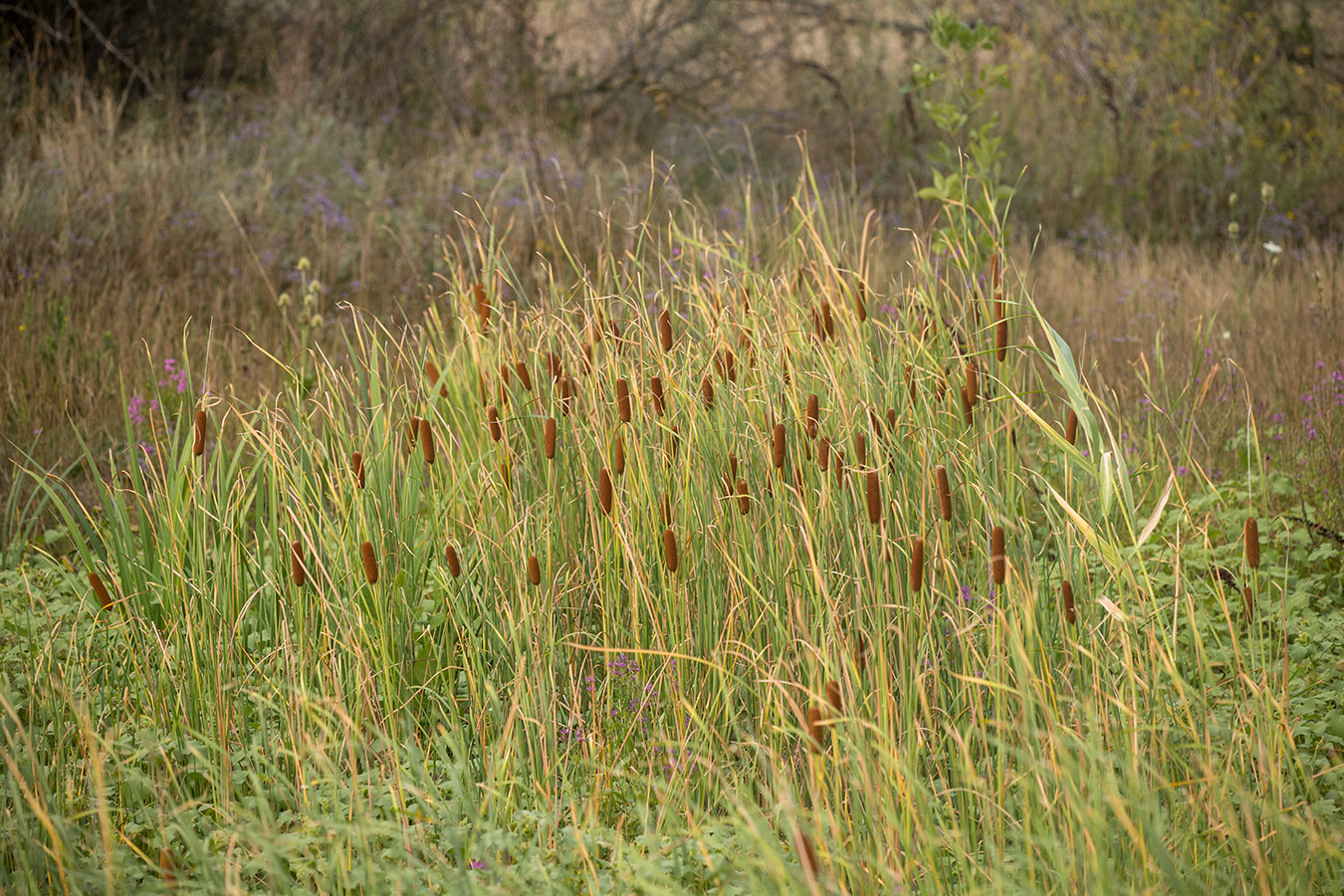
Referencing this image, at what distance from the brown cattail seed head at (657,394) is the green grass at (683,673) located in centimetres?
4

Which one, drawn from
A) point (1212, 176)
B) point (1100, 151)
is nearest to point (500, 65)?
point (1100, 151)

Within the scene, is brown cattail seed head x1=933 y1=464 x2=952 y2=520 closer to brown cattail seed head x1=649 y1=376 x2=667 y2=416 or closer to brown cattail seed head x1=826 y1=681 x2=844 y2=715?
brown cattail seed head x1=826 y1=681 x2=844 y2=715

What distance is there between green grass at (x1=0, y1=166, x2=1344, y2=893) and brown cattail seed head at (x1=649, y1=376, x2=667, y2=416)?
39 millimetres

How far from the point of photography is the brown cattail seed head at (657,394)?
2262mm

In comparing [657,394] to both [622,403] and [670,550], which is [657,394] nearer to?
[622,403]

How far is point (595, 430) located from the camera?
246cm

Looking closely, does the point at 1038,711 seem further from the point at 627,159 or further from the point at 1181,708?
the point at 627,159

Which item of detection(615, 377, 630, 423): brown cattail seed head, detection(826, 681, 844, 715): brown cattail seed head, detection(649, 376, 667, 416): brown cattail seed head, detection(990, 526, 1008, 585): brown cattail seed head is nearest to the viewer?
detection(826, 681, 844, 715): brown cattail seed head

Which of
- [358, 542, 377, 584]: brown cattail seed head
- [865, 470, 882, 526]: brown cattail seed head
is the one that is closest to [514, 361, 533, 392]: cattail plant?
[358, 542, 377, 584]: brown cattail seed head

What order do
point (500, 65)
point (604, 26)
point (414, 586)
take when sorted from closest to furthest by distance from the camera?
point (414, 586) < point (500, 65) < point (604, 26)

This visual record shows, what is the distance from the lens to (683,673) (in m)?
2.22

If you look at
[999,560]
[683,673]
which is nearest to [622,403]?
[683,673]

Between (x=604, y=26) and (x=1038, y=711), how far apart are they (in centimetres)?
997

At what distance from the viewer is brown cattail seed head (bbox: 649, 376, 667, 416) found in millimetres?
2262
